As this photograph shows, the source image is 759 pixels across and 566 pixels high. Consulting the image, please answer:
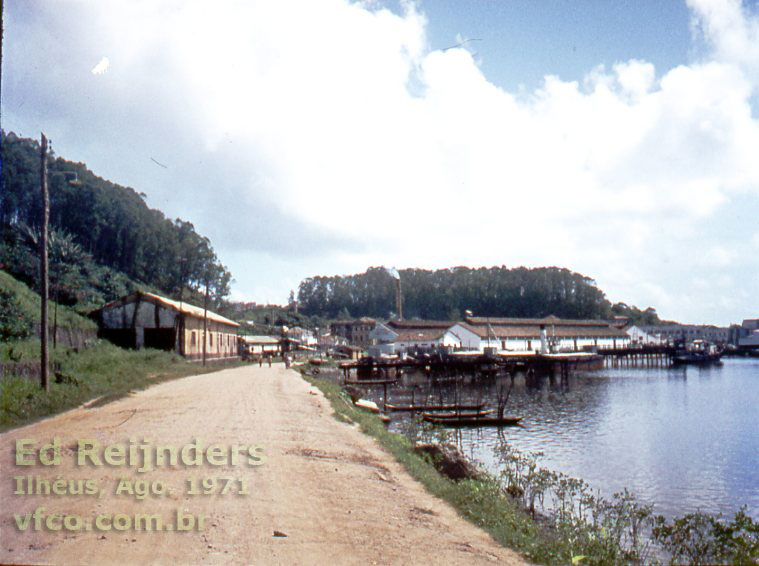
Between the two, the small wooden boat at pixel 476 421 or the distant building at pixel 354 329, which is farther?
the distant building at pixel 354 329

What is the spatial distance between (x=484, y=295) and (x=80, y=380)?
12978cm

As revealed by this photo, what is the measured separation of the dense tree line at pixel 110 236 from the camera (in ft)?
194

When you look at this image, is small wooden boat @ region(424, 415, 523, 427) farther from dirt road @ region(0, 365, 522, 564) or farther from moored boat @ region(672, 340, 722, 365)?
moored boat @ region(672, 340, 722, 365)

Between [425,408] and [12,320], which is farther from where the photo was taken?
[425,408]

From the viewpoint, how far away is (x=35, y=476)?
410 inches

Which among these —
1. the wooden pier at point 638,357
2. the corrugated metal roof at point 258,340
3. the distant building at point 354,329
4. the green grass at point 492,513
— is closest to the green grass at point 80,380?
the green grass at point 492,513

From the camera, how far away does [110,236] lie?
3214 inches

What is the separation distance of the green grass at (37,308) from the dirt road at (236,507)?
26.5 metres

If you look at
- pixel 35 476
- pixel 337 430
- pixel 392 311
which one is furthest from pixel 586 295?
pixel 35 476

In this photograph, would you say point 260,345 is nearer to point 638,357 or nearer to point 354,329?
point 354,329

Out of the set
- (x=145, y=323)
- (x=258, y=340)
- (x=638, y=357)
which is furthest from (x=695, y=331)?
(x=145, y=323)

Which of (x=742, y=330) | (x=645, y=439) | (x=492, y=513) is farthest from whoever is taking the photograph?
(x=742, y=330)

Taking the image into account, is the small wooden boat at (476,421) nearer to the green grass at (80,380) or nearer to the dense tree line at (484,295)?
the green grass at (80,380)

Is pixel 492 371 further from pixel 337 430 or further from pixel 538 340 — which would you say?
pixel 337 430
